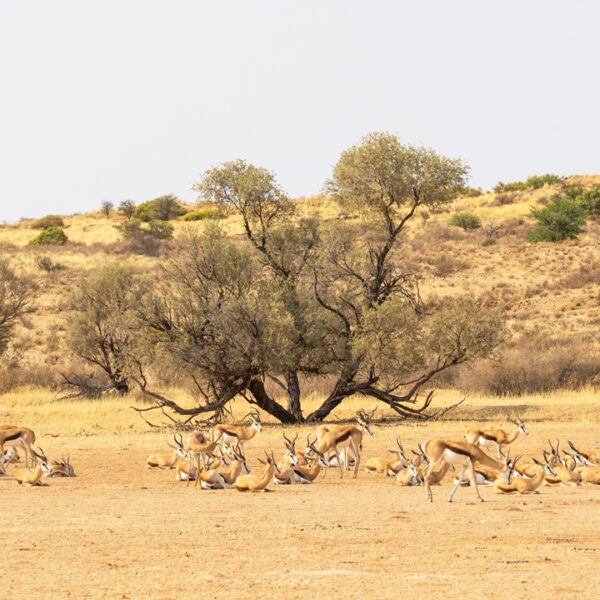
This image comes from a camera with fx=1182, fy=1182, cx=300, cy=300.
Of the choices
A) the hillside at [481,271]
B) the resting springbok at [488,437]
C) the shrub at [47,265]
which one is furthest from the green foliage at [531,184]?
the resting springbok at [488,437]

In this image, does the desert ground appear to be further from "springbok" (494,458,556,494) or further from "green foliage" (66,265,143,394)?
"green foliage" (66,265,143,394)

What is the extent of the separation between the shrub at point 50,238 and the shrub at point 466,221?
24.3 metres

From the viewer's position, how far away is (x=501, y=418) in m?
28.2

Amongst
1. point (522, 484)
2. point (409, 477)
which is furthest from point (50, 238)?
point (522, 484)

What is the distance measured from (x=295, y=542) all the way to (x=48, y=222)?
7529cm

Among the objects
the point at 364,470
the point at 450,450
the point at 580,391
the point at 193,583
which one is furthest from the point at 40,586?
the point at 580,391

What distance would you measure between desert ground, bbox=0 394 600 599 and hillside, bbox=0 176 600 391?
47.0 ft

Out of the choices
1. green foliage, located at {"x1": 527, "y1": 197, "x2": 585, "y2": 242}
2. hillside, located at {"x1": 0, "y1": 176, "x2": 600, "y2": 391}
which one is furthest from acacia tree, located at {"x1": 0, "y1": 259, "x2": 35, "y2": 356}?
green foliage, located at {"x1": 527, "y1": 197, "x2": 585, "y2": 242}

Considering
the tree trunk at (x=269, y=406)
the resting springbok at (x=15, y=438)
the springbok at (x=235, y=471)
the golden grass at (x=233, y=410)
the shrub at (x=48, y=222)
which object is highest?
the shrub at (x=48, y=222)

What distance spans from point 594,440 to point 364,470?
18.2 ft

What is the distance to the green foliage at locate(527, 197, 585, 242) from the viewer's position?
6353 centimetres

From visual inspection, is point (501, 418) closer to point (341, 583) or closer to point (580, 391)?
point (580, 391)

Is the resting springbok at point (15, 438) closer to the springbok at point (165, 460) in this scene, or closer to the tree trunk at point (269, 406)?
the springbok at point (165, 460)

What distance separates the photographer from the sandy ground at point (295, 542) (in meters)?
10.5
